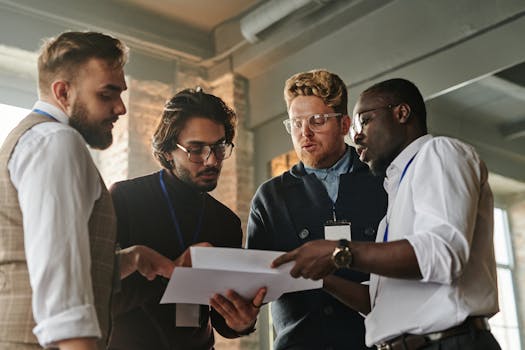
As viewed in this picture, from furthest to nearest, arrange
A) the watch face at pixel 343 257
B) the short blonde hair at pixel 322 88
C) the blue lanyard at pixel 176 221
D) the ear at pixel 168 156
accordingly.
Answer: the short blonde hair at pixel 322 88, the ear at pixel 168 156, the blue lanyard at pixel 176 221, the watch face at pixel 343 257

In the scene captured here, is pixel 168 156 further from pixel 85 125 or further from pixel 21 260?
pixel 21 260

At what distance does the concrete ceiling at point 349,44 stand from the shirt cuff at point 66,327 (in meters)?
3.44

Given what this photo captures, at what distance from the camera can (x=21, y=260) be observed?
170 centimetres

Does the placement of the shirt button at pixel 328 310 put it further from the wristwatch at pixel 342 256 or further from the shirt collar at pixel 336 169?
the wristwatch at pixel 342 256

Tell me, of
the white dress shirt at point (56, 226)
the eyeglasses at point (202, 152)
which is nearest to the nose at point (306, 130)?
the eyeglasses at point (202, 152)

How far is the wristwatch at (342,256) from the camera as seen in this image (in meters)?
1.99

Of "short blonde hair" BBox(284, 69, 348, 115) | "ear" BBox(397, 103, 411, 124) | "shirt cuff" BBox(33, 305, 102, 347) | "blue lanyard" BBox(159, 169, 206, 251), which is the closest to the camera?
"shirt cuff" BBox(33, 305, 102, 347)

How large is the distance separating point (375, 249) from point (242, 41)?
4327mm

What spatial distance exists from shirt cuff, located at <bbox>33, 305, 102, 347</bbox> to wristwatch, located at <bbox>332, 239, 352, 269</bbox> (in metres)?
0.72

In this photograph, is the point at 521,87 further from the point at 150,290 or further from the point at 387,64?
the point at 150,290

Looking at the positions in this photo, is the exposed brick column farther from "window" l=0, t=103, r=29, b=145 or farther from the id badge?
the id badge

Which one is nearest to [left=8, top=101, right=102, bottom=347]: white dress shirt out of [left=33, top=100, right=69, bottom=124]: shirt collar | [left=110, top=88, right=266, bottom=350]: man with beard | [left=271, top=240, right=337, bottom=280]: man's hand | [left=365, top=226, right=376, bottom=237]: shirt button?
[left=33, top=100, right=69, bottom=124]: shirt collar

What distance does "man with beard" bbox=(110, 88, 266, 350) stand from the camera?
8.02ft

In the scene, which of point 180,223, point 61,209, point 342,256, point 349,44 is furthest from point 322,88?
point 349,44
